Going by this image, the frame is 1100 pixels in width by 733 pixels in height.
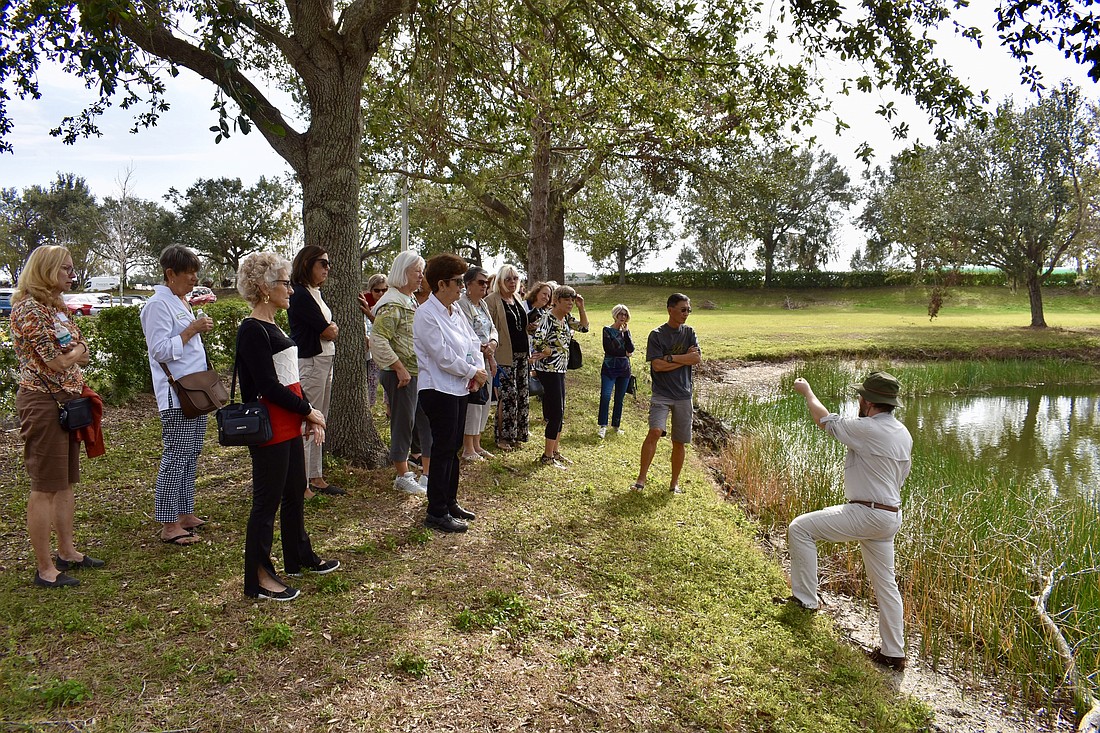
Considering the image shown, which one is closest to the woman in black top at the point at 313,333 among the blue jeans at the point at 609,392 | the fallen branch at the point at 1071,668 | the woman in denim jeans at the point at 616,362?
the woman in denim jeans at the point at 616,362

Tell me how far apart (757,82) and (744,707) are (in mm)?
6995

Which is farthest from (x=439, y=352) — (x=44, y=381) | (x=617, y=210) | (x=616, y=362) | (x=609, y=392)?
(x=617, y=210)

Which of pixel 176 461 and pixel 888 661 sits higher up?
pixel 176 461

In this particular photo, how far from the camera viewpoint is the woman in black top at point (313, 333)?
5516mm

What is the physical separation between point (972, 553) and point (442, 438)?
4595 millimetres

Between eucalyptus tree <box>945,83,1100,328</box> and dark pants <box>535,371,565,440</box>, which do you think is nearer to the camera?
dark pants <box>535,371,565,440</box>

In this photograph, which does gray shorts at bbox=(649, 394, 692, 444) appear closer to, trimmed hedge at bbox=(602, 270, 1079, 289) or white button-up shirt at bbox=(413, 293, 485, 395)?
white button-up shirt at bbox=(413, 293, 485, 395)

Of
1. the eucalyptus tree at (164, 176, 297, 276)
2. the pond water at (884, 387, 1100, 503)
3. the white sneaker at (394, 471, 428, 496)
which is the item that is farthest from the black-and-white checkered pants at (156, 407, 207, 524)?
the eucalyptus tree at (164, 176, 297, 276)

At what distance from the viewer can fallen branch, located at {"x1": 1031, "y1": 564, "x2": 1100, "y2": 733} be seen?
3986 millimetres

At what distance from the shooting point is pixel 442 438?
5.11m

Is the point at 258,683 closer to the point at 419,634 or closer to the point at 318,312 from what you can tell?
the point at 419,634

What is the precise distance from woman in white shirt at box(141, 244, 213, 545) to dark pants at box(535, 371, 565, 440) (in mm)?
3563

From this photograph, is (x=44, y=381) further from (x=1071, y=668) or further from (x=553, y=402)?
(x=1071, y=668)

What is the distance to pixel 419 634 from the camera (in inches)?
154
